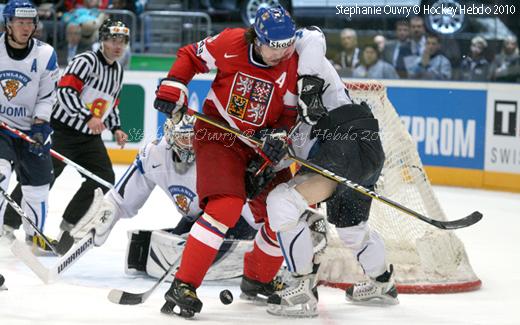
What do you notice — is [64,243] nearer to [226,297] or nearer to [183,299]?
[226,297]

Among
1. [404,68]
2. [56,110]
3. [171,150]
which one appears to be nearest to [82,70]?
[56,110]

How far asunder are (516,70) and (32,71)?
4.15 m

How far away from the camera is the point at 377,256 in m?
4.21

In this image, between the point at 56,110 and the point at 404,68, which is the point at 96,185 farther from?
the point at 404,68

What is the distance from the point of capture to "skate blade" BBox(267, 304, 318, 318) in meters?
3.99

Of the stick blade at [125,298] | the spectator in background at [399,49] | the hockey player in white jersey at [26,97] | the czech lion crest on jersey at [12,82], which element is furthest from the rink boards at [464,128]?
the stick blade at [125,298]

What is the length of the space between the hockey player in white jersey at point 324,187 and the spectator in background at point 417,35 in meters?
4.24

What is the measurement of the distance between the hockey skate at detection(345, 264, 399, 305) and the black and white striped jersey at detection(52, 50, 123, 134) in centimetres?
173

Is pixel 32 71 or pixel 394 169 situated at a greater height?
pixel 32 71

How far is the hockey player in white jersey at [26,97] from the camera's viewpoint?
189 inches

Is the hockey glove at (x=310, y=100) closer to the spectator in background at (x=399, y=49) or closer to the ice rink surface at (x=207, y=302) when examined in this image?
the ice rink surface at (x=207, y=302)

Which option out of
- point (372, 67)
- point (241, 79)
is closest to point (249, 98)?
point (241, 79)

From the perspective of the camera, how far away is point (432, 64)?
8133 mm

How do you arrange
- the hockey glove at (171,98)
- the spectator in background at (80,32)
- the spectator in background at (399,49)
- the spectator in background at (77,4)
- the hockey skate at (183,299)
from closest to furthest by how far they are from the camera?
1. the hockey skate at (183,299)
2. the hockey glove at (171,98)
3. the spectator in background at (399,49)
4. the spectator in background at (80,32)
5. the spectator in background at (77,4)
